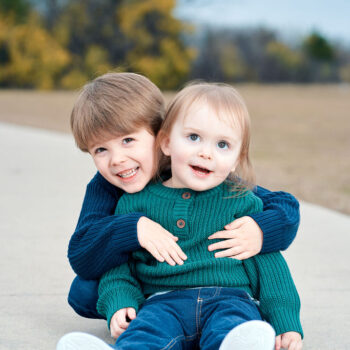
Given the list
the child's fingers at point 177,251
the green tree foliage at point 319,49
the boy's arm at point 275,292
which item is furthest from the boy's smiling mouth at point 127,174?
the green tree foliage at point 319,49

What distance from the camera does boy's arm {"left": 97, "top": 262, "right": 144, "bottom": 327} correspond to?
226cm

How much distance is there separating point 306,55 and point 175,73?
1580 cm

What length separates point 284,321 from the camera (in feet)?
7.25

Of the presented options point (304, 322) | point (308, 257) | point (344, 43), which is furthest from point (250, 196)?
point (344, 43)

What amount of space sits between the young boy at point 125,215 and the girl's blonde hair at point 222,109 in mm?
121

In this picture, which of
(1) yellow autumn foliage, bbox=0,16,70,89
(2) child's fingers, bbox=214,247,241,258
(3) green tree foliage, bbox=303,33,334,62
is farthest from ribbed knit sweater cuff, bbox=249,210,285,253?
(3) green tree foliage, bbox=303,33,334,62

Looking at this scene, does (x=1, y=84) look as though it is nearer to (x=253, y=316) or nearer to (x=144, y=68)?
(x=144, y=68)

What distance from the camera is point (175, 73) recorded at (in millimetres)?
28312

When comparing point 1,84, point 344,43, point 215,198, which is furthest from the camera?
point 344,43

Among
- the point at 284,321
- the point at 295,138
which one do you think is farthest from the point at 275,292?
the point at 295,138

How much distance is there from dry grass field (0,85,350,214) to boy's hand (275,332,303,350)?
2.97 metres

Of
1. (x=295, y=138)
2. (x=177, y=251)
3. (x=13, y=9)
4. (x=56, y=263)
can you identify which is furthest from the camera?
(x=13, y=9)

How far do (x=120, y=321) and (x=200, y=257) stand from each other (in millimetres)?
377

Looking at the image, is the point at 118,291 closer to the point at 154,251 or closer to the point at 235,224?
the point at 154,251
